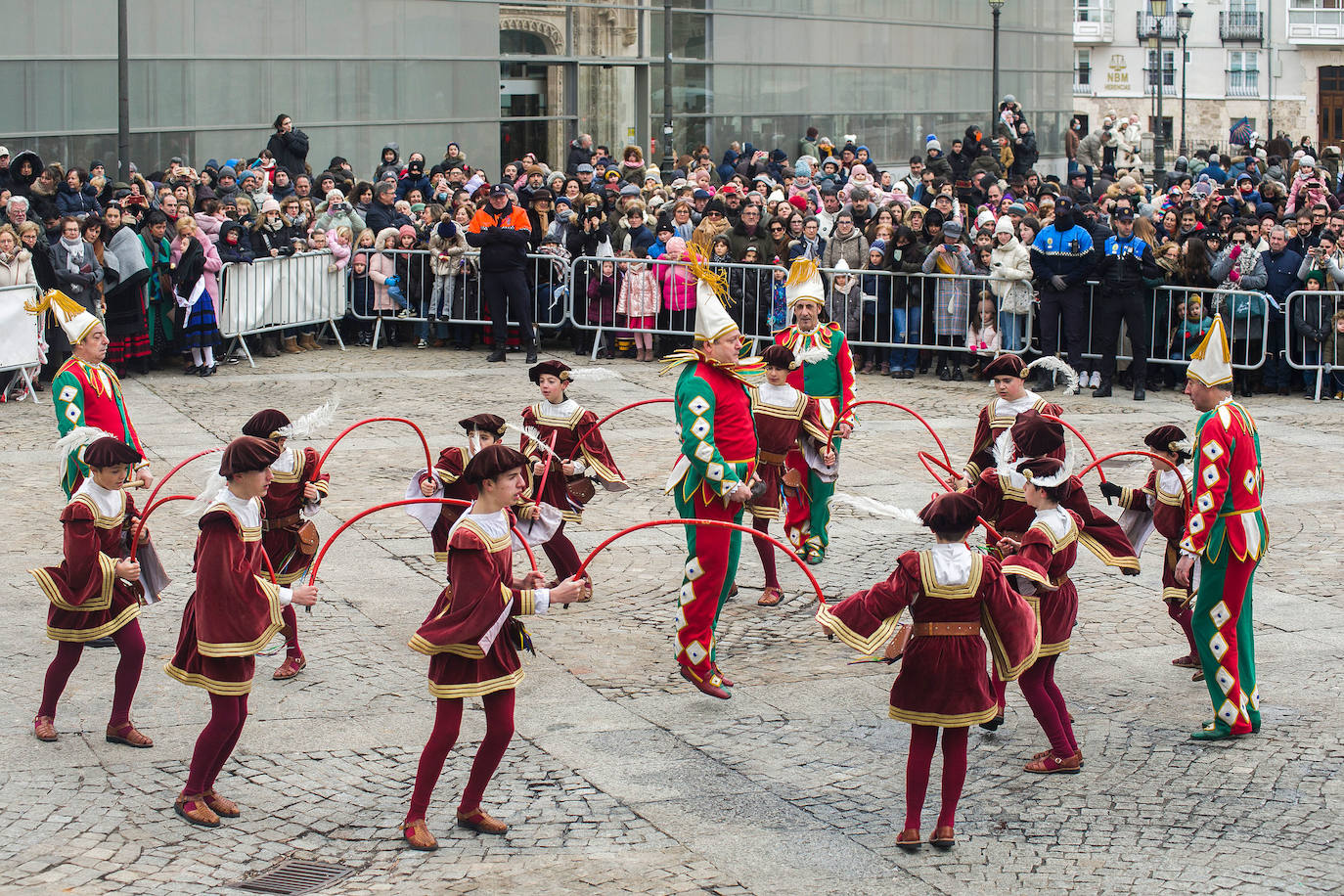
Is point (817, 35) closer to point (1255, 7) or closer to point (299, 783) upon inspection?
point (299, 783)

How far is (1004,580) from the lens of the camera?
6734mm

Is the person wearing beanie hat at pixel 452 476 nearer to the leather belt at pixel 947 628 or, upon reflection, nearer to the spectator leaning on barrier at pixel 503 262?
the leather belt at pixel 947 628

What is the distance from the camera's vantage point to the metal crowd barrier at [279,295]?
58.8 feet

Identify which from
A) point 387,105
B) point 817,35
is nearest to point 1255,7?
point 817,35

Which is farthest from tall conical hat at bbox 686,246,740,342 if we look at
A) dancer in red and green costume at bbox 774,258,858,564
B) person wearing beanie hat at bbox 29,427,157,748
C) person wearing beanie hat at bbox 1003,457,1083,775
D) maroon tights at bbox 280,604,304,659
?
person wearing beanie hat at bbox 29,427,157,748

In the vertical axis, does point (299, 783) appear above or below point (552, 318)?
below

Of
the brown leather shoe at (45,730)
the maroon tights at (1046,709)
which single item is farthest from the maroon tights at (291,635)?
the maroon tights at (1046,709)

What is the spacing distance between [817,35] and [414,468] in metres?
24.5

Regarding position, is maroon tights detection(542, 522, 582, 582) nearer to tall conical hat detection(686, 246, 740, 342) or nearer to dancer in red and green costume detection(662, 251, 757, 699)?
dancer in red and green costume detection(662, 251, 757, 699)

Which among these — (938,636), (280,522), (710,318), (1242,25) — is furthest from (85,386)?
(1242,25)

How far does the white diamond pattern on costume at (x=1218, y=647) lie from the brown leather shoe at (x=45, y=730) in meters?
5.26

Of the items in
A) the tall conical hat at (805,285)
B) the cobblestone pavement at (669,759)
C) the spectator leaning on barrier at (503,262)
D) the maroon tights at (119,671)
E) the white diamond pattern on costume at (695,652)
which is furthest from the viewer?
the spectator leaning on barrier at (503,262)

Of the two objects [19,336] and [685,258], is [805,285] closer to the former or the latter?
[685,258]

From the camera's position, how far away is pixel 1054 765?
7477 millimetres
